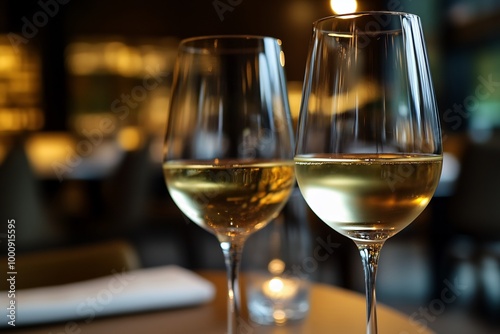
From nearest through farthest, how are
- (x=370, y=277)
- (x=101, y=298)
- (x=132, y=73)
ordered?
(x=370, y=277) < (x=101, y=298) < (x=132, y=73)

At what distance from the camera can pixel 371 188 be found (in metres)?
0.47

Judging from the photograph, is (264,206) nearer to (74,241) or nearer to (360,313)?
(360,313)

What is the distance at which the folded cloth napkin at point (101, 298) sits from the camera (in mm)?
655

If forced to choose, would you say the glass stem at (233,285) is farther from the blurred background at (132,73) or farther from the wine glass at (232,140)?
the blurred background at (132,73)

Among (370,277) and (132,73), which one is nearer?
(370,277)

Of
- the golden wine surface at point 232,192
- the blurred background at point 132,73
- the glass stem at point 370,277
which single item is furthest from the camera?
the blurred background at point 132,73

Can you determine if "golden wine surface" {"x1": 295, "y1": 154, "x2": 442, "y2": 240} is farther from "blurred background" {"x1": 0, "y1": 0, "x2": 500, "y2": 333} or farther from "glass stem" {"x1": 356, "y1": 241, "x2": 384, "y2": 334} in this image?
"blurred background" {"x1": 0, "y1": 0, "x2": 500, "y2": 333}

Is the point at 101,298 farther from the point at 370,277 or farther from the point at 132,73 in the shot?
the point at 132,73

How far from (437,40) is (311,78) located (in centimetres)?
494

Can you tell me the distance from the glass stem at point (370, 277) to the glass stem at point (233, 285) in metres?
0.12

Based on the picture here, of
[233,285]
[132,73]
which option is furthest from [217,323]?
[132,73]

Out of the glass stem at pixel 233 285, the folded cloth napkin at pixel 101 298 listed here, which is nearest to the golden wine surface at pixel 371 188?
the glass stem at pixel 233 285

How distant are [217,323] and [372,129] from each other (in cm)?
29

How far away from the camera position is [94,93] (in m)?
5.09
